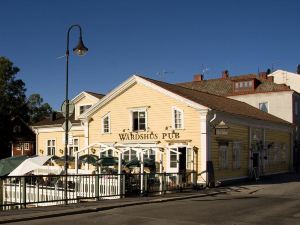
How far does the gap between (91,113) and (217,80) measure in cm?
2491

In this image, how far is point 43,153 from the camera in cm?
4094

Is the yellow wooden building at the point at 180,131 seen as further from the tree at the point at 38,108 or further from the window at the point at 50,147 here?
the tree at the point at 38,108

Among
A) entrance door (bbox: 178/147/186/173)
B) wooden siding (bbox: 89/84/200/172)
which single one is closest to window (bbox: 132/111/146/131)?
wooden siding (bbox: 89/84/200/172)

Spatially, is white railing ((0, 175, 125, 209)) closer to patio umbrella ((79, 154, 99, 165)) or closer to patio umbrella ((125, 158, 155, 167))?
patio umbrella ((125, 158, 155, 167))

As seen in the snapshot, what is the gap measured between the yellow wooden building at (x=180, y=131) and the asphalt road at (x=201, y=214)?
7055mm

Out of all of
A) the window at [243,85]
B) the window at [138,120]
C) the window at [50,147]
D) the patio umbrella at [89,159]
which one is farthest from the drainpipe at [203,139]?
the window at [243,85]

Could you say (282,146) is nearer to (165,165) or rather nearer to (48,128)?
(165,165)

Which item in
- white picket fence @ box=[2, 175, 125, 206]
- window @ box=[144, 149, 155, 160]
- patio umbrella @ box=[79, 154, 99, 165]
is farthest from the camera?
window @ box=[144, 149, 155, 160]

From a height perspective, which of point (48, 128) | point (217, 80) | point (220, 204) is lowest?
point (220, 204)

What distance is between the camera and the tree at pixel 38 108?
81656mm

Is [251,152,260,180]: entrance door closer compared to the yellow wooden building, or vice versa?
the yellow wooden building

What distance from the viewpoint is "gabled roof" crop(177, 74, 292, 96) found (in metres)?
47.0

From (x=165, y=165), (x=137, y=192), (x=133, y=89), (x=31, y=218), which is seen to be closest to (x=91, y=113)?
(x=133, y=89)

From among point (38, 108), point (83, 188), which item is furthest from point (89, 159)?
point (38, 108)
